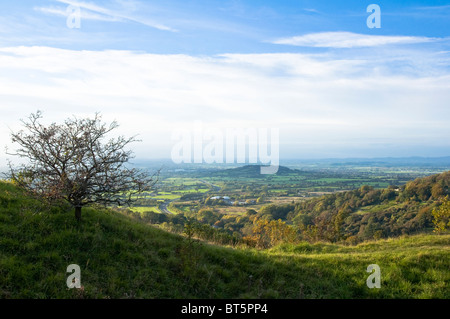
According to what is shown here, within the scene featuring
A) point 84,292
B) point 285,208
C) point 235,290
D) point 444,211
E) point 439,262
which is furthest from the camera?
point 285,208

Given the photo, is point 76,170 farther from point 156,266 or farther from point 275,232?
point 275,232

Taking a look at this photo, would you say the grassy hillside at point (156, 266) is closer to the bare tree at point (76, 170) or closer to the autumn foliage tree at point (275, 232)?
the bare tree at point (76, 170)

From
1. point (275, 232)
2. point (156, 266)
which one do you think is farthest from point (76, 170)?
point (275, 232)

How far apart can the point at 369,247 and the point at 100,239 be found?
35.5 feet

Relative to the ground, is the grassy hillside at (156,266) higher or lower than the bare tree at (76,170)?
lower

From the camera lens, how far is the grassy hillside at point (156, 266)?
590 centimetres

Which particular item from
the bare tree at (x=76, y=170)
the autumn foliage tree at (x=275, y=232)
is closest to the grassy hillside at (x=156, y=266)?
the bare tree at (x=76, y=170)

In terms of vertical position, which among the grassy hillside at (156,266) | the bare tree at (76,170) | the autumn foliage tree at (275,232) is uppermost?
the bare tree at (76,170)

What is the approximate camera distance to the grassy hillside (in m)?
5.90

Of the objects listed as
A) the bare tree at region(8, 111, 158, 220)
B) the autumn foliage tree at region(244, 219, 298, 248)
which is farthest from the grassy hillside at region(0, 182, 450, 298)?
the autumn foliage tree at region(244, 219, 298, 248)
